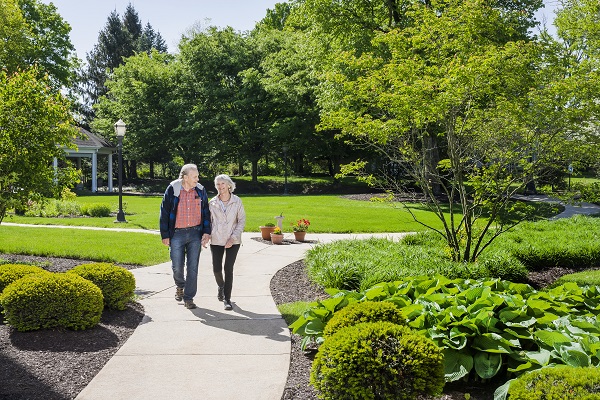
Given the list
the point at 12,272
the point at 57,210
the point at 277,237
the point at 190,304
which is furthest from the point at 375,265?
the point at 57,210

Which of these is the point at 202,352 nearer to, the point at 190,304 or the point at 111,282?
the point at 190,304

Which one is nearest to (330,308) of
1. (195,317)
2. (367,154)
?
(195,317)

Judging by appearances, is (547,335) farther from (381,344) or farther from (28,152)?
(28,152)

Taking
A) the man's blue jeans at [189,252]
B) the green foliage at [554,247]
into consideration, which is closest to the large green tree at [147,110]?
the green foliage at [554,247]

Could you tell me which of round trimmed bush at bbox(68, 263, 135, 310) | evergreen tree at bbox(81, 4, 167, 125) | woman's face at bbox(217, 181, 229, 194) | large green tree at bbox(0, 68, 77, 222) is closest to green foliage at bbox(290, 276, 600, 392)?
woman's face at bbox(217, 181, 229, 194)

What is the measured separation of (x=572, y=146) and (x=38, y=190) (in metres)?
8.22

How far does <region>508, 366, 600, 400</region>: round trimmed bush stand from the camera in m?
3.14

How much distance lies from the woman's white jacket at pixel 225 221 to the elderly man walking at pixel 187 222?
12cm

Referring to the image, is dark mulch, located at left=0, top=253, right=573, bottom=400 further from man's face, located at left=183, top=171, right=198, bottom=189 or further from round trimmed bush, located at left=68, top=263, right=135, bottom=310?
man's face, located at left=183, top=171, right=198, bottom=189

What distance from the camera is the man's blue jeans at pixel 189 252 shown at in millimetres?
6957

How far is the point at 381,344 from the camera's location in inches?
154

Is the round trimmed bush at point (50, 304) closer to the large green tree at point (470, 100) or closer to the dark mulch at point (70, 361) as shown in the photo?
the dark mulch at point (70, 361)

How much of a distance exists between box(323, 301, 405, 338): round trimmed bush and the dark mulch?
470 millimetres

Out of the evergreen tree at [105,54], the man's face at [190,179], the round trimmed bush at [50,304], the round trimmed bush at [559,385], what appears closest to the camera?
the round trimmed bush at [559,385]
